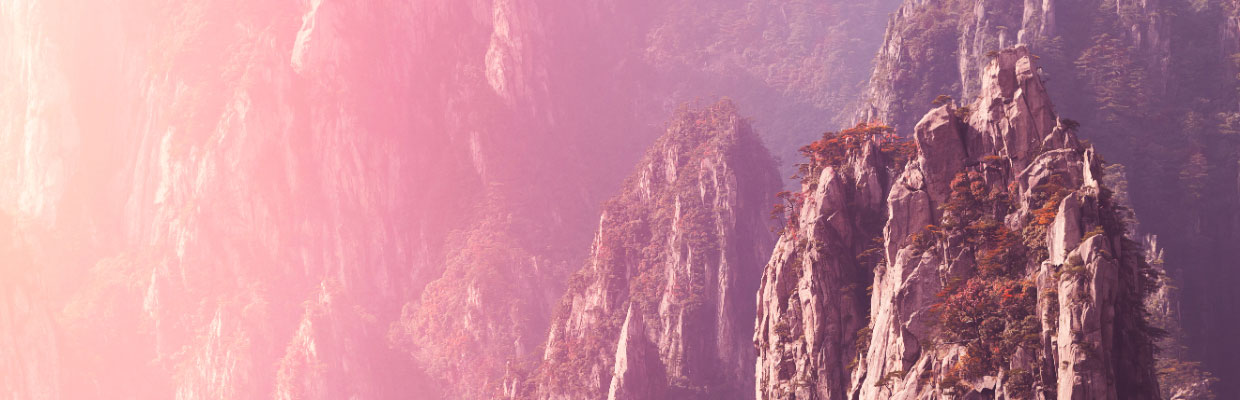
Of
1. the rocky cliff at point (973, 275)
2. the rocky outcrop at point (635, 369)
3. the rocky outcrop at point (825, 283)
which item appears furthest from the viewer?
the rocky outcrop at point (635, 369)

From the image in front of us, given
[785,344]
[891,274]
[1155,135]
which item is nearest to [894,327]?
[891,274]

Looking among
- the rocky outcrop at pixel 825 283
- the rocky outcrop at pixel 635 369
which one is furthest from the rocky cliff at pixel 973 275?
the rocky outcrop at pixel 635 369

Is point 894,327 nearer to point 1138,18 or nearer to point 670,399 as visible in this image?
point 670,399

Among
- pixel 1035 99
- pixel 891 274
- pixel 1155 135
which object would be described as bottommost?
pixel 891 274

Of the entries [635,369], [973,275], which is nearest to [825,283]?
[973,275]

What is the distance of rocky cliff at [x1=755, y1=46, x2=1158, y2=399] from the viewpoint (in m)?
86.6

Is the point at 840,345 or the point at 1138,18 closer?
the point at 840,345

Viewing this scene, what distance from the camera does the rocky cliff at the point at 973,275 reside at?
3410 inches

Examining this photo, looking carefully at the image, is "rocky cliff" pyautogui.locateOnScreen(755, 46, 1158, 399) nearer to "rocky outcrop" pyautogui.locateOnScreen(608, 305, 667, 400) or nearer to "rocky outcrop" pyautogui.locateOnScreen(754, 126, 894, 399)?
"rocky outcrop" pyautogui.locateOnScreen(754, 126, 894, 399)

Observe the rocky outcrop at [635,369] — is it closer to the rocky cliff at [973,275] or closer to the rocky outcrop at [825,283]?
the rocky cliff at [973,275]

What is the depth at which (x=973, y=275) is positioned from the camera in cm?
9912

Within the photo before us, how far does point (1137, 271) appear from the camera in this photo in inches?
3529

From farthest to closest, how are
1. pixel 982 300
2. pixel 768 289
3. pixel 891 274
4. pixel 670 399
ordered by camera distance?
A: pixel 670 399 → pixel 768 289 → pixel 891 274 → pixel 982 300

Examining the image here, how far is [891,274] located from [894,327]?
540cm
